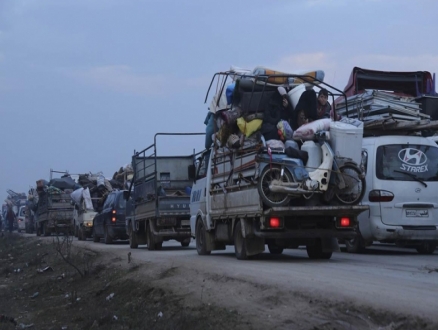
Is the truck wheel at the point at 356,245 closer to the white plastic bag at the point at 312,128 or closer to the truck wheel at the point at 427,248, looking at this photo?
the truck wheel at the point at 427,248

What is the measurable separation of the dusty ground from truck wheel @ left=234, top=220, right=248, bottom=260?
1.48m

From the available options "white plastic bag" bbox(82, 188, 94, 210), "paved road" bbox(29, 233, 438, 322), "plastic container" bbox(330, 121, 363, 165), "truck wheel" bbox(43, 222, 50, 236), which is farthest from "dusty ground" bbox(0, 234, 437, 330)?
"truck wheel" bbox(43, 222, 50, 236)

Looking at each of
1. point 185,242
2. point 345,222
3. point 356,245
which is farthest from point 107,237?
point 345,222

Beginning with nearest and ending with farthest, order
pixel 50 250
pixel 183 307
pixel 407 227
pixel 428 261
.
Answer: pixel 183 307 < pixel 428 261 < pixel 407 227 < pixel 50 250

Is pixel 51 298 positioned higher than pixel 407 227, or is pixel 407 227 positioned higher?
pixel 407 227

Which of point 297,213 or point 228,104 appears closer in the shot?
point 297,213

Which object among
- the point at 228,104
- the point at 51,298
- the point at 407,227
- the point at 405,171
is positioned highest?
the point at 228,104

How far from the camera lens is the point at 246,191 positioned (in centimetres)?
1519

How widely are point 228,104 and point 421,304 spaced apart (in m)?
8.67

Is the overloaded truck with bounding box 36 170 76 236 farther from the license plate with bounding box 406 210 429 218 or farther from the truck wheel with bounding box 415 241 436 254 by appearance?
the license plate with bounding box 406 210 429 218

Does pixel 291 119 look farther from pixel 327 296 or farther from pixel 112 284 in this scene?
pixel 327 296

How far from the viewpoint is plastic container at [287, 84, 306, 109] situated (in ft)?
51.5

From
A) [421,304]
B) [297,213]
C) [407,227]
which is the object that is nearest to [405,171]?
[407,227]

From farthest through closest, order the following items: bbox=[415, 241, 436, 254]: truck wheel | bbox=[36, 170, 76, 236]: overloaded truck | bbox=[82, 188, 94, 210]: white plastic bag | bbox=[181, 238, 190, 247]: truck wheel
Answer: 1. bbox=[36, 170, 76, 236]: overloaded truck
2. bbox=[82, 188, 94, 210]: white plastic bag
3. bbox=[181, 238, 190, 247]: truck wheel
4. bbox=[415, 241, 436, 254]: truck wheel
